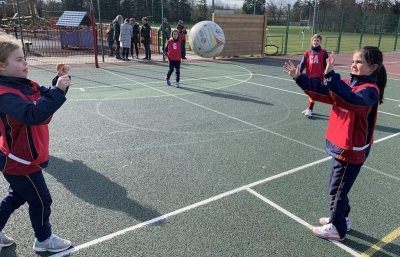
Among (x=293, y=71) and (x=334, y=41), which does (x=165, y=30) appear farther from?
(x=334, y=41)

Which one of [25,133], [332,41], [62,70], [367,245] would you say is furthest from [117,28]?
[332,41]

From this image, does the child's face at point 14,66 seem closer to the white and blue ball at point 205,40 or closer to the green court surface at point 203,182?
the green court surface at point 203,182

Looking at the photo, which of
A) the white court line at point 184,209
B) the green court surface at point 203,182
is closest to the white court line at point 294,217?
the green court surface at point 203,182

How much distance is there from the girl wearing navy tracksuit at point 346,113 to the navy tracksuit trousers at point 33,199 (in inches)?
89.3

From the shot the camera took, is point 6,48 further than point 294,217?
No

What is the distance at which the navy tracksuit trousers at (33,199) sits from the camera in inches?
102

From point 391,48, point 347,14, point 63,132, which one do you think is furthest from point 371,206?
A: point 347,14

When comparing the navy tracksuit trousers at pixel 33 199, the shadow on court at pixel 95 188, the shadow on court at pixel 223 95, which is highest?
the navy tracksuit trousers at pixel 33 199

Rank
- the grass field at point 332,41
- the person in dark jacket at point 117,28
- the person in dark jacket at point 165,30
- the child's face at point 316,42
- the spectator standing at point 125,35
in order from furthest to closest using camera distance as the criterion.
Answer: the grass field at point 332,41 < the person in dark jacket at point 165,30 < the person in dark jacket at point 117,28 < the spectator standing at point 125,35 < the child's face at point 316,42

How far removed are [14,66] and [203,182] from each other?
8.62 ft

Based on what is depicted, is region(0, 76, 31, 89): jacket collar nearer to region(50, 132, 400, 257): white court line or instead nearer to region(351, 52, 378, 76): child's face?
region(50, 132, 400, 257): white court line

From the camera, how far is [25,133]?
247 centimetres

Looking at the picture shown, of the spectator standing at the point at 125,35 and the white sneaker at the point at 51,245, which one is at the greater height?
the spectator standing at the point at 125,35

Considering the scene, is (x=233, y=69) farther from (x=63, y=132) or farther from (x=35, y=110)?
(x=35, y=110)
